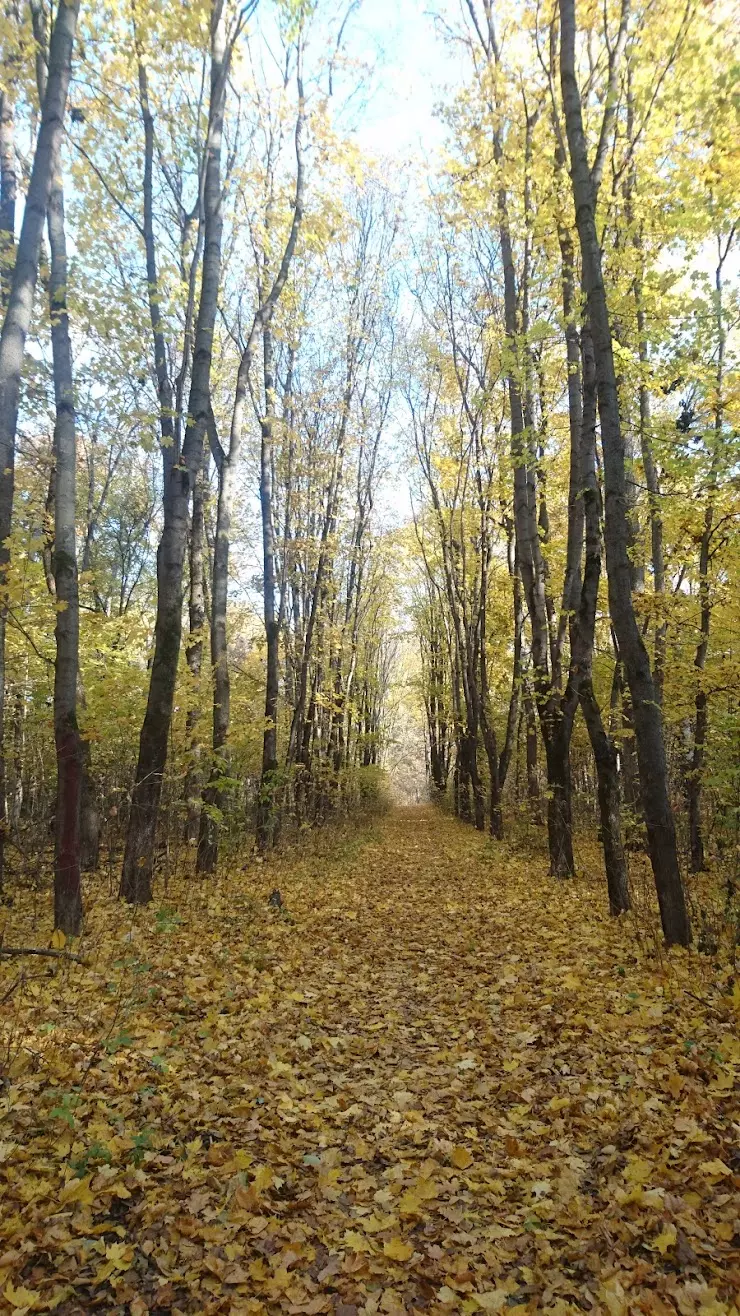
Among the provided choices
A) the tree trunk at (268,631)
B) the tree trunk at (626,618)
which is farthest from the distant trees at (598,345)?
the tree trunk at (268,631)

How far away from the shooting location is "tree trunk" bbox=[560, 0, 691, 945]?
6387mm

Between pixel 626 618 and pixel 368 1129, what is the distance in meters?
4.64

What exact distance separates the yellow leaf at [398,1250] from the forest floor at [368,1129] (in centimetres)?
1

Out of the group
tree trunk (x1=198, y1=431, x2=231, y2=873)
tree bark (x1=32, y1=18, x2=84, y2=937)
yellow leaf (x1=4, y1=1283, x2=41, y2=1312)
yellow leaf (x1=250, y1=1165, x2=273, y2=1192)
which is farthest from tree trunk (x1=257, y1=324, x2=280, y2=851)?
yellow leaf (x1=4, y1=1283, x2=41, y2=1312)

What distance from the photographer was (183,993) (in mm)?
5801

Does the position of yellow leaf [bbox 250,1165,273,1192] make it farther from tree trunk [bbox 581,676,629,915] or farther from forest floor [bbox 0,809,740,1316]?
tree trunk [bbox 581,676,629,915]

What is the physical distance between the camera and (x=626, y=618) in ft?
21.3

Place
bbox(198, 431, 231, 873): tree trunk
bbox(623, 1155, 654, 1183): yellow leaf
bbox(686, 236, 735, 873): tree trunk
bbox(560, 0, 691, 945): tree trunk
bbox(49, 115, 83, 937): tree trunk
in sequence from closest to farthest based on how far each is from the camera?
bbox(623, 1155, 654, 1183): yellow leaf → bbox(560, 0, 691, 945): tree trunk → bbox(49, 115, 83, 937): tree trunk → bbox(686, 236, 735, 873): tree trunk → bbox(198, 431, 231, 873): tree trunk

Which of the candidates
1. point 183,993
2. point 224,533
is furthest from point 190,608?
point 183,993

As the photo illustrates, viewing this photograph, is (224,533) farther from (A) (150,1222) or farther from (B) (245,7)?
(A) (150,1222)

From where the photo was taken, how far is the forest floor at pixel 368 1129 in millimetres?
2730

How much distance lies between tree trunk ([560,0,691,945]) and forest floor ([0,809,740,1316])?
602 mm

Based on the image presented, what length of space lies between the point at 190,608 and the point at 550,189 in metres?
8.79

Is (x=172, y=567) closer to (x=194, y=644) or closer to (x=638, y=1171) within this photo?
(x=194, y=644)
